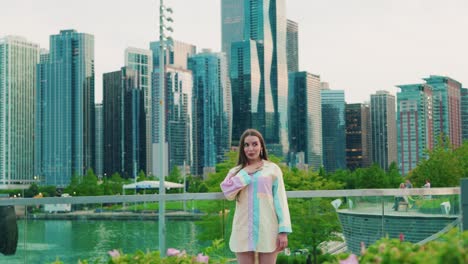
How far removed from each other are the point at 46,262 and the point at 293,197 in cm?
266

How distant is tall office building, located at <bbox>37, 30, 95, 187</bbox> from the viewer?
580 feet

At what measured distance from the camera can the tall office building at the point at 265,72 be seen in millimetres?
188125

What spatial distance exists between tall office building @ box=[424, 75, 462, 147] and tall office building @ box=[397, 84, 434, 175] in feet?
7.76

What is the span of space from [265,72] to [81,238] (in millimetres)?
186002

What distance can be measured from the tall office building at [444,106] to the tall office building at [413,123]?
2.36 meters

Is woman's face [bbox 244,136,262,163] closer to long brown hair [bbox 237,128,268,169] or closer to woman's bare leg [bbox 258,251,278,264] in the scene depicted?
long brown hair [bbox 237,128,268,169]

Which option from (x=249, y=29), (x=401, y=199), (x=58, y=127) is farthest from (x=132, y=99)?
(x=401, y=199)

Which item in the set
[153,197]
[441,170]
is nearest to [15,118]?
[441,170]

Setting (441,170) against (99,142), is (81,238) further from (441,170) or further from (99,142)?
(99,142)

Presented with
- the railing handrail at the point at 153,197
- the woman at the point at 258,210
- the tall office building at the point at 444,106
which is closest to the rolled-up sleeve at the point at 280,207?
the woman at the point at 258,210

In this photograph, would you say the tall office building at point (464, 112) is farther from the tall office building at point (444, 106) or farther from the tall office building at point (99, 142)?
the tall office building at point (99, 142)

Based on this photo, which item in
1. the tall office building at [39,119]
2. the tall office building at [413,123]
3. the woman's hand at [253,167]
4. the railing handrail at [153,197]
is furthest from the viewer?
the tall office building at [39,119]

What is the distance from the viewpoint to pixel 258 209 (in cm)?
481

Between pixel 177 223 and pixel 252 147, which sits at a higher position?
pixel 252 147
